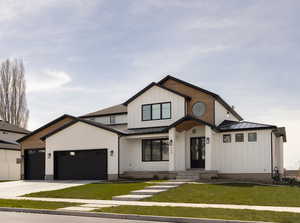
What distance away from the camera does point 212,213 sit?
1351cm

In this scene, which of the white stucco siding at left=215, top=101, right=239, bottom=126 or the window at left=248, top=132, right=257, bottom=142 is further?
the white stucco siding at left=215, top=101, right=239, bottom=126

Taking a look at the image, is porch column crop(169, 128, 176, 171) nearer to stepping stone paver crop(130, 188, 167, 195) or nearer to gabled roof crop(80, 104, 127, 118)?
stepping stone paver crop(130, 188, 167, 195)

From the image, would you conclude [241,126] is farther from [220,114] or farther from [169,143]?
[169,143]

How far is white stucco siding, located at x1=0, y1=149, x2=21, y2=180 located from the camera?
39.8m

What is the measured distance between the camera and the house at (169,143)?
26109 millimetres

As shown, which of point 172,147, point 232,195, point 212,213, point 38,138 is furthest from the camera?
point 38,138

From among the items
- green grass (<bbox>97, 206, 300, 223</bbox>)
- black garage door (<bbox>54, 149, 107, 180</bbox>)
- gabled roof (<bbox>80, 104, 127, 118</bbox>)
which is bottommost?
green grass (<bbox>97, 206, 300, 223</bbox>)

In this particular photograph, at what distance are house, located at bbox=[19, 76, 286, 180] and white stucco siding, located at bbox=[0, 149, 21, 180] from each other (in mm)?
8196

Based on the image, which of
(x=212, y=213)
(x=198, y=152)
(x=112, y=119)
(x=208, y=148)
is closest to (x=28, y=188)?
(x=198, y=152)

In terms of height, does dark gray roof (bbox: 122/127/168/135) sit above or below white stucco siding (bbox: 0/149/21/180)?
above

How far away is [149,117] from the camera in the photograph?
3053cm

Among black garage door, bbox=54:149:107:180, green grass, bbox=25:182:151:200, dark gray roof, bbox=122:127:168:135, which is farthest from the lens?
black garage door, bbox=54:149:107:180

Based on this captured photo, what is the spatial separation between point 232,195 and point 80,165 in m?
15.3

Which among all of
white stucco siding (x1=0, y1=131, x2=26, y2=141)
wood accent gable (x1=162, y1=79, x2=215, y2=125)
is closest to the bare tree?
white stucco siding (x1=0, y1=131, x2=26, y2=141)
